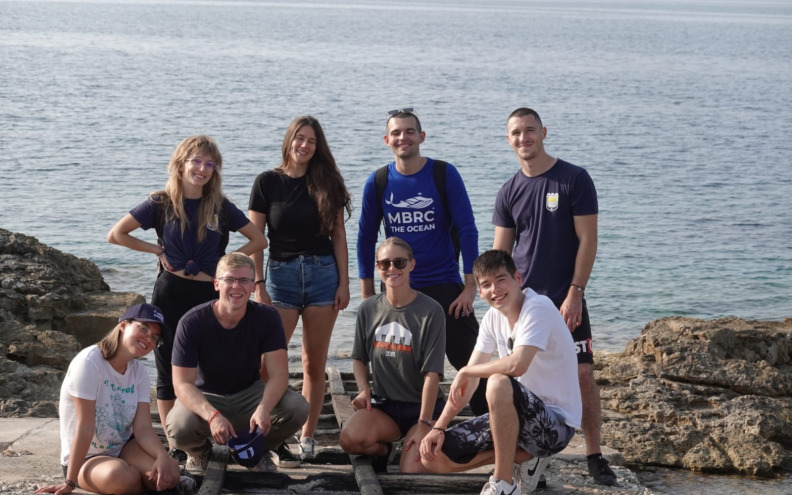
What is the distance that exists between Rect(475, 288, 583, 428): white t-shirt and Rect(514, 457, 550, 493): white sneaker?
1.06 ft

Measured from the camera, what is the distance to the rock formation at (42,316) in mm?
9039

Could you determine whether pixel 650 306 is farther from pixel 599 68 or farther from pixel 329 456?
pixel 599 68

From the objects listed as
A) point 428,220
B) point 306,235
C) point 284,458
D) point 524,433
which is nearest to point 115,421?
point 284,458

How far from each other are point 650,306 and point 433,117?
70.9ft

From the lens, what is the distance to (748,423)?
8.47 m

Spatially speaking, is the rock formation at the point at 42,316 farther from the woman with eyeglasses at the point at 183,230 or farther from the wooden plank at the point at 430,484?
the wooden plank at the point at 430,484

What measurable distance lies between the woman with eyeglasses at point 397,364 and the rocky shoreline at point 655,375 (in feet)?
3.60

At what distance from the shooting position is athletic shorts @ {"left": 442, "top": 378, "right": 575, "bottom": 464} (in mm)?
5688

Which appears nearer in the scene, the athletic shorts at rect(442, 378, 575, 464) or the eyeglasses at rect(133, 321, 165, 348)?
the athletic shorts at rect(442, 378, 575, 464)

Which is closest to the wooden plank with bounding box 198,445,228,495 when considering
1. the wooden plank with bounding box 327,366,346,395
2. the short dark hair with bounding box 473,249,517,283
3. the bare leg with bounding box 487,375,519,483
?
the bare leg with bounding box 487,375,519,483

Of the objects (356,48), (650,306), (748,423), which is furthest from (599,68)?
(748,423)

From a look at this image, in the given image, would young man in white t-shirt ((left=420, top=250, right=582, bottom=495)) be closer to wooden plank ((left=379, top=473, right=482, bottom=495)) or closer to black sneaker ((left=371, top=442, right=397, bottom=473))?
wooden plank ((left=379, top=473, right=482, bottom=495))

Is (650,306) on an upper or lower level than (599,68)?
lower

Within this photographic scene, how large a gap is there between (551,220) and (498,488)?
1.80 m
